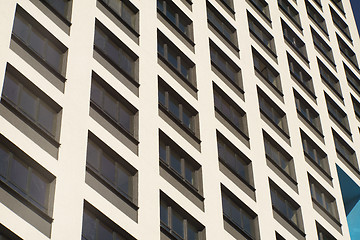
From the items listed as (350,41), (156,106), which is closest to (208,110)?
(156,106)

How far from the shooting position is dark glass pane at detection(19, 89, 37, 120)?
26.9 meters

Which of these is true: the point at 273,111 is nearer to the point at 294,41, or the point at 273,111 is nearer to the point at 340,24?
the point at 294,41

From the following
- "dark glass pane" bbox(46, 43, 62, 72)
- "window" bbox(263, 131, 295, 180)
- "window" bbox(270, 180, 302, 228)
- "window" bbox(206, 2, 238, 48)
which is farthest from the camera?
"window" bbox(206, 2, 238, 48)

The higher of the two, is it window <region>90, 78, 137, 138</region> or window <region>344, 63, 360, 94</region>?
window <region>344, 63, 360, 94</region>

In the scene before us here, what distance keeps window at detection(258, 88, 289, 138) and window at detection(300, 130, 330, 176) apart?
154 cm

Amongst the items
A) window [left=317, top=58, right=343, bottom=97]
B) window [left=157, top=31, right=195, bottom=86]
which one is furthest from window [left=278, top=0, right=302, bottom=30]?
window [left=157, top=31, right=195, bottom=86]

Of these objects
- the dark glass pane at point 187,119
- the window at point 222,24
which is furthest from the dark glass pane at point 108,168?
the window at point 222,24

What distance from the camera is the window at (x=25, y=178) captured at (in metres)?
24.8

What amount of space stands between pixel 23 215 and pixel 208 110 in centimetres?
1365

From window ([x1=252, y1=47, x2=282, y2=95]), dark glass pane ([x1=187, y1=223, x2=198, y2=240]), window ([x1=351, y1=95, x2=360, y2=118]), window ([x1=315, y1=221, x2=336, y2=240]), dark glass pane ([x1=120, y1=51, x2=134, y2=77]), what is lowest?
dark glass pane ([x1=187, y1=223, x2=198, y2=240])

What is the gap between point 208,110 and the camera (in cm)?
3588

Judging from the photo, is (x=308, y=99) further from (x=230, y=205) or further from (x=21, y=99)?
(x=21, y=99)

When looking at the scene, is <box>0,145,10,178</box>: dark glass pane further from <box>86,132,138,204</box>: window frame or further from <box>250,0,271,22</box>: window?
<box>250,0,271,22</box>: window

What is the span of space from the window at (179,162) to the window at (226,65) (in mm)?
7726
